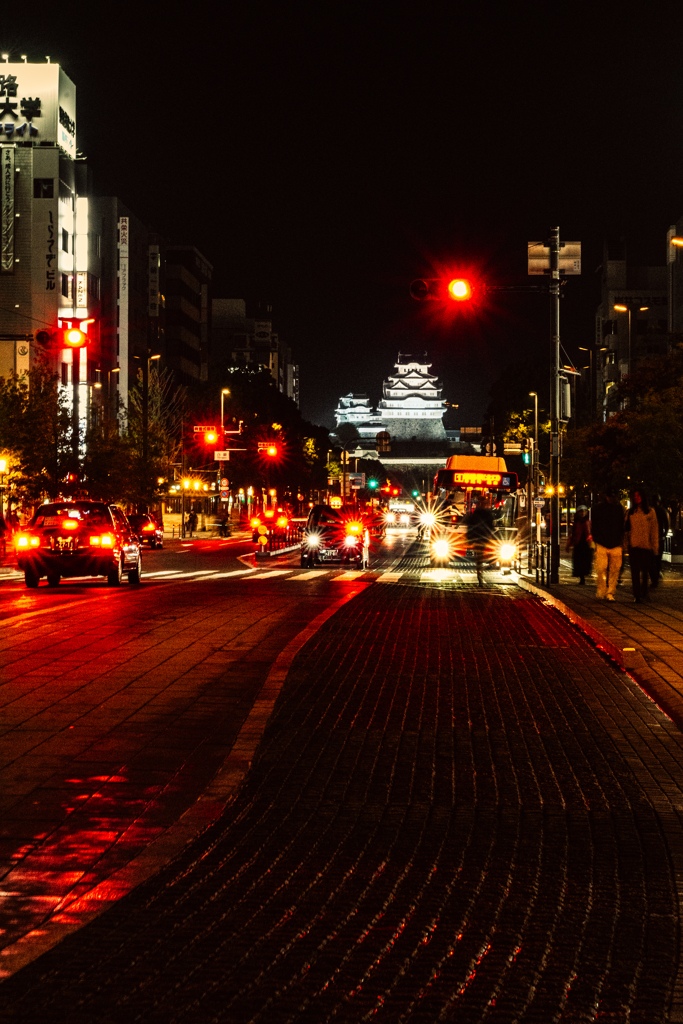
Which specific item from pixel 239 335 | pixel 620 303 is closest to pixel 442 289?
pixel 620 303

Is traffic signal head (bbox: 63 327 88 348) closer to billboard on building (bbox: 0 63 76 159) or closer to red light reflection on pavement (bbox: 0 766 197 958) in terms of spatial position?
red light reflection on pavement (bbox: 0 766 197 958)

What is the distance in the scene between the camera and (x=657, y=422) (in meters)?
35.0

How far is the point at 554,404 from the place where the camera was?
2373cm

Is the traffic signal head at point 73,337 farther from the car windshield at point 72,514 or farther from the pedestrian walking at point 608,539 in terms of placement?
the pedestrian walking at point 608,539

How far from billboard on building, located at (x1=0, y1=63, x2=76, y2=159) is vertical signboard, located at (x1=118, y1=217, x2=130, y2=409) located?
324 inches

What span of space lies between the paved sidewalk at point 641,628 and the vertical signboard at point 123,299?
209 ft

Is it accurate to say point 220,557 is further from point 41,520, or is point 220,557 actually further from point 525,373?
point 525,373

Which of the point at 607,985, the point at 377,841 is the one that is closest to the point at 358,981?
the point at 607,985

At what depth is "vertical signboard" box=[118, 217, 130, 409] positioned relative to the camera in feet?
275

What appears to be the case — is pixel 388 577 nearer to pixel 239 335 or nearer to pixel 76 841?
pixel 76 841

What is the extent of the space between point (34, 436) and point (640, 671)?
34773mm

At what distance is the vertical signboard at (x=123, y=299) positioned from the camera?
275 feet

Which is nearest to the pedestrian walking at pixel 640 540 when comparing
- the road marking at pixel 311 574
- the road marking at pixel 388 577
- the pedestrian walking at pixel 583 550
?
the pedestrian walking at pixel 583 550

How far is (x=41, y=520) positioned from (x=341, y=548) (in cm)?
1168
